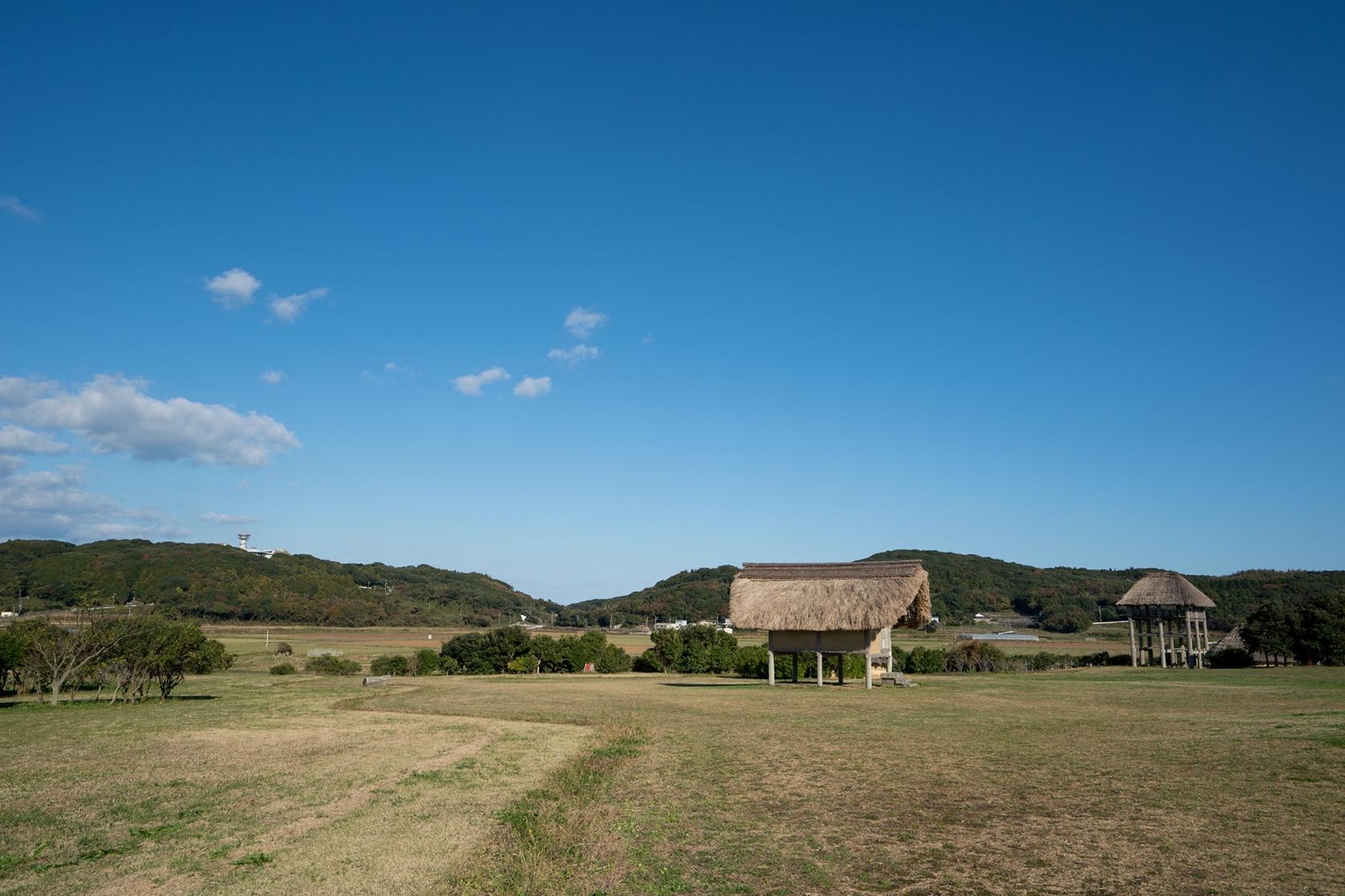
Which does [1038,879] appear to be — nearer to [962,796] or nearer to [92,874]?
[962,796]

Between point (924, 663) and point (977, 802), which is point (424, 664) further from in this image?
point (977, 802)

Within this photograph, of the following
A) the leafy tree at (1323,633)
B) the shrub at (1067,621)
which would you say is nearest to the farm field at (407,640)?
the shrub at (1067,621)

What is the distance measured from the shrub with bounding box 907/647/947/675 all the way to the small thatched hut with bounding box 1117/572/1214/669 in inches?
351

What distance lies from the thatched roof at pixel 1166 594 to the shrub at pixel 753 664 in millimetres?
17315

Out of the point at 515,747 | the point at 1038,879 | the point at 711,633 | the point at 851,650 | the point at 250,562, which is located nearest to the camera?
the point at 1038,879

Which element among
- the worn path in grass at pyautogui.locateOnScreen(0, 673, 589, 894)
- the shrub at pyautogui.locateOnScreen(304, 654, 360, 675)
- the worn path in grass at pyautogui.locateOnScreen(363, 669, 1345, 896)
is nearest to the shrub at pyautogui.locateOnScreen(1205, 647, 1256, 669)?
the worn path in grass at pyautogui.locateOnScreen(363, 669, 1345, 896)

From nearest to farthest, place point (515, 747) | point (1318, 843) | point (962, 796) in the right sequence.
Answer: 1. point (1318, 843)
2. point (962, 796)
3. point (515, 747)

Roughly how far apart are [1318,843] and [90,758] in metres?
17.4

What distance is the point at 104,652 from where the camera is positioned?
25.3 meters

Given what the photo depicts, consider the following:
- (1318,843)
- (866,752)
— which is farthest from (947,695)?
(1318,843)

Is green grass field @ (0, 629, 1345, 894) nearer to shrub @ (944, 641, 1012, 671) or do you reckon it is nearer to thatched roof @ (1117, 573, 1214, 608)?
thatched roof @ (1117, 573, 1214, 608)

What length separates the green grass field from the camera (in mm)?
7781

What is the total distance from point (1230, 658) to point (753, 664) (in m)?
21.9

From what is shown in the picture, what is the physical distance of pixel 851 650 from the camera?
2981 cm
